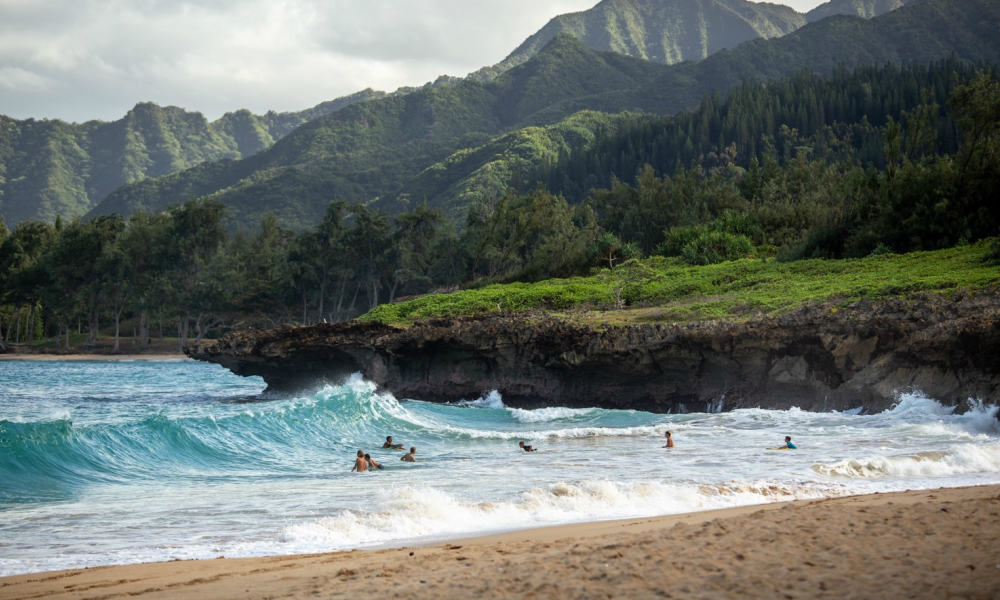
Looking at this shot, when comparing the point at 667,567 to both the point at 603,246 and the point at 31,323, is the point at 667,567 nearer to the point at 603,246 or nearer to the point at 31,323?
the point at 603,246

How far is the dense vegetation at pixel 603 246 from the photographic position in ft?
105

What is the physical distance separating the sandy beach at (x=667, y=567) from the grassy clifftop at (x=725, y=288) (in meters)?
17.0

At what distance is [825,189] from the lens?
160 feet

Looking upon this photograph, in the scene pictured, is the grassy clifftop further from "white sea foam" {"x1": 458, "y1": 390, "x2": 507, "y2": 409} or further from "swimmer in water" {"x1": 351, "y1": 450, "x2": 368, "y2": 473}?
"swimmer in water" {"x1": 351, "y1": 450, "x2": 368, "y2": 473}

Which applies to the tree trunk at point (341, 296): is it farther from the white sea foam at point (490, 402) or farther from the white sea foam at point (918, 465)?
the white sea foam at point (918, 465)

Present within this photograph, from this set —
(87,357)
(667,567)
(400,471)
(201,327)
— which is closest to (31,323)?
(87,357)

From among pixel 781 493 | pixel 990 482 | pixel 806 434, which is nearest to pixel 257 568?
pixel 781 493

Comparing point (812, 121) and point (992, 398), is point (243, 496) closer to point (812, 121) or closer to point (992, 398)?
point (992, 398)

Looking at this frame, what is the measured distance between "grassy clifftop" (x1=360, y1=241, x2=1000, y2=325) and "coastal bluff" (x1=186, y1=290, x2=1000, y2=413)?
68.9 inches

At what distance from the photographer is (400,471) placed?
1633 cm

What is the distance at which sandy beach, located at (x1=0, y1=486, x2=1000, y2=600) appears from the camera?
20.5 ft

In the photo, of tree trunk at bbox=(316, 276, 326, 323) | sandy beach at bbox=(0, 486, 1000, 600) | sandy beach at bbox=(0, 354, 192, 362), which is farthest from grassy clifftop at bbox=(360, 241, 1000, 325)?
sandy beach at bbox=(0, 354, 192, 362)

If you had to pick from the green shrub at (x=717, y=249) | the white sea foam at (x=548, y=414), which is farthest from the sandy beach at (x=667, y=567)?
the green shrub at (x=717, y=249)

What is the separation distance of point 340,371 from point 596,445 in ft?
58.8
